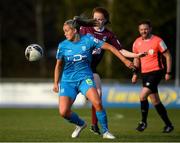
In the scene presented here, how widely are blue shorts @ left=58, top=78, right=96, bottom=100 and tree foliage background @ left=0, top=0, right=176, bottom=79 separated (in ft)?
106

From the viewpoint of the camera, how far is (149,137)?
50.7ft

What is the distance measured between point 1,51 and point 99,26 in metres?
48.5

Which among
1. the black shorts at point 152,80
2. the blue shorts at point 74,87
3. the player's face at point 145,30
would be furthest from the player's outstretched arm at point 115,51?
the black shorts at point 152,80

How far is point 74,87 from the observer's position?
600 inches

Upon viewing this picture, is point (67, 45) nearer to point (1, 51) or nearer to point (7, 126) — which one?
point (7, 126)

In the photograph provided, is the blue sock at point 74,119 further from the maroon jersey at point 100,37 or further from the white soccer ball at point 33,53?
the maroon jersey at point 100,37

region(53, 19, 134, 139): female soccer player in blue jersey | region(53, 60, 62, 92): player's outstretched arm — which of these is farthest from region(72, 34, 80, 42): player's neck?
region(53, 60, 62, 92): player's outstretched arm

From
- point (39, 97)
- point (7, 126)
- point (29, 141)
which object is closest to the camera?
point (29, 141)

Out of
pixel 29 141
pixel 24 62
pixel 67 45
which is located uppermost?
pixel 67 45

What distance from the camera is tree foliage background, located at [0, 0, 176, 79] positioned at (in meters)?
55.5

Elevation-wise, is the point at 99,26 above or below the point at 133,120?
above

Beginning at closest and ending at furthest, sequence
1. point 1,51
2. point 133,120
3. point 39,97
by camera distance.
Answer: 1. point 133,120
2. point 39,97
3. point 1,51

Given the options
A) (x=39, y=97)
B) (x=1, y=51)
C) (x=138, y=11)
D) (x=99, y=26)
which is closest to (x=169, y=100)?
(x=39, y=97)

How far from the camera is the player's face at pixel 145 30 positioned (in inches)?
682
